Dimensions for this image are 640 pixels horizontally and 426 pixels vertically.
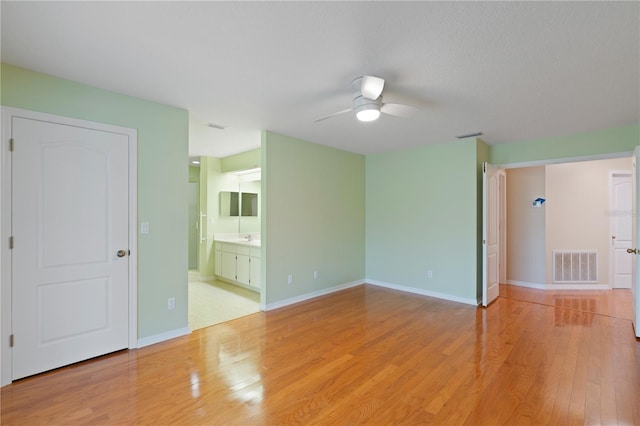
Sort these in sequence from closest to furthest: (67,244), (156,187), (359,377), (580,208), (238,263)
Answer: (359,377) < (67,244) < (156,187) < (238,263) < (580,208)

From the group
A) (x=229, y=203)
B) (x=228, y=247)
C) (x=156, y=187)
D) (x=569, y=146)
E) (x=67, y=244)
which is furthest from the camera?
(x=229, y=203)

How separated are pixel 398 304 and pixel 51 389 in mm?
3869

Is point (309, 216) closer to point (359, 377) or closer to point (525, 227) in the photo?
point (359, 377)

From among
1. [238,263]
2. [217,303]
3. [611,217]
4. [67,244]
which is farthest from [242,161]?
[611,217]

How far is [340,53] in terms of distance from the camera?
81.9 inches

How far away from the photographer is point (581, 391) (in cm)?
225

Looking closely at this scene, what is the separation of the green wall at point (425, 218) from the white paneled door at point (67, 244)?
13.2 ft

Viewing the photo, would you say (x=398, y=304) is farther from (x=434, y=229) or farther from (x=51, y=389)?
(x=51, y=389)

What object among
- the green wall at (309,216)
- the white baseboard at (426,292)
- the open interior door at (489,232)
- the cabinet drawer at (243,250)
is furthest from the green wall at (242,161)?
the open interior door at (489,232)

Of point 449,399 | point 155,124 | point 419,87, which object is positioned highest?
point 419,87

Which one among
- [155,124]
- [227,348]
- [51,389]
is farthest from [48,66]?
[227,348]

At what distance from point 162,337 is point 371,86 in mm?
3183

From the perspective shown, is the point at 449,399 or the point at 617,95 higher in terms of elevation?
the point at 617,95

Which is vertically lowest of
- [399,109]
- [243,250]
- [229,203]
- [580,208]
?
[243,250]
